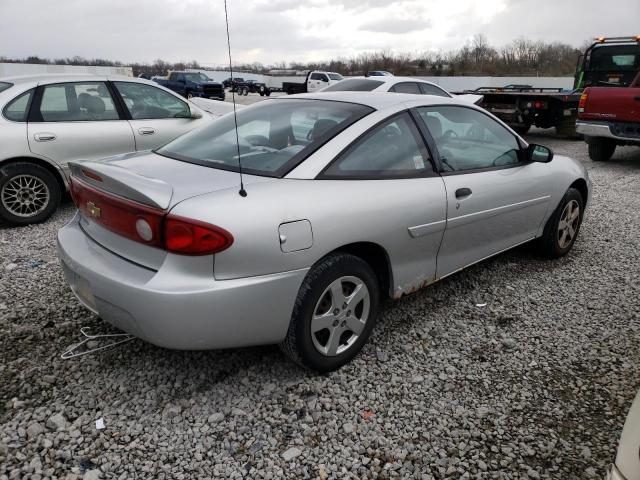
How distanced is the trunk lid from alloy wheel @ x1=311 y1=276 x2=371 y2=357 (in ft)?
2.25

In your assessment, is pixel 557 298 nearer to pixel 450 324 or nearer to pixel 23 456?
pixel 450 324

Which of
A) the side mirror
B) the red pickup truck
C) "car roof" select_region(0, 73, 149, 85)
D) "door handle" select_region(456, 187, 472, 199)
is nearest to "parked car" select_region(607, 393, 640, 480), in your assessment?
"door handle" select_region(456, 187, 472, 199)

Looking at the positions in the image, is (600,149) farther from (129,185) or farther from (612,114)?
(129,185)

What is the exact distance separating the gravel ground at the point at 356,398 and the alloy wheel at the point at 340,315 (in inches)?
7.4

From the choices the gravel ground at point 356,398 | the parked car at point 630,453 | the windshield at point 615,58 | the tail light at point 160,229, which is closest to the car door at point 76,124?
the gravel ground at point 356,398

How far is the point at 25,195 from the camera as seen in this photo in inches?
214

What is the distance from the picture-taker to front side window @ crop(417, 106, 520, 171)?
3.37 meters

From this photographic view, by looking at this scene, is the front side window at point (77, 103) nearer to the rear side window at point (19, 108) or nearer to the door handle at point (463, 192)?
the rear side window at point (19, 108)

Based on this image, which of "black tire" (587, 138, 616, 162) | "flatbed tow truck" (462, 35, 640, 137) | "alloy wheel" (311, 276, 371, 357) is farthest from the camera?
"flatbed tow truck" (462, 35, 640, 137)

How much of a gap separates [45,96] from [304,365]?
4.57 metres

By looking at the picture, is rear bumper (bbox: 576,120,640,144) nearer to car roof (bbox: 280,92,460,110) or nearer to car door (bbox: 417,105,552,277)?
car door (bbox: 417,105,552,277)

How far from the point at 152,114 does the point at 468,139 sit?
13.3 ft

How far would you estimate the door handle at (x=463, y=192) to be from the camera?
10.8ft

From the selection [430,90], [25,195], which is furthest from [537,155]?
[430,90]
